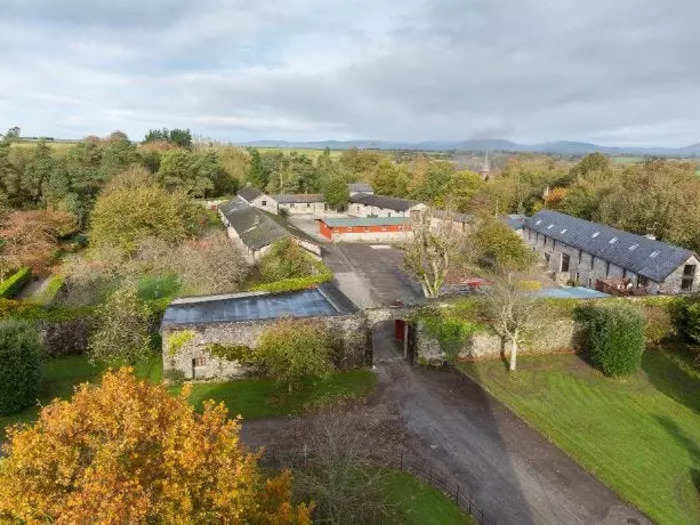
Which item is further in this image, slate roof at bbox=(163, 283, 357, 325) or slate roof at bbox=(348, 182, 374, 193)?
slate roof at bbox=(348, 182, 374, 193)

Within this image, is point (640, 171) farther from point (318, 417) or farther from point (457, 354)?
point (318, 417)

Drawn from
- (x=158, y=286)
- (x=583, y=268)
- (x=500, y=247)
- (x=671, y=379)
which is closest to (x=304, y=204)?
(x=500, y=247)

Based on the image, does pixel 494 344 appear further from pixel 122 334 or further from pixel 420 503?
pixel 122 334

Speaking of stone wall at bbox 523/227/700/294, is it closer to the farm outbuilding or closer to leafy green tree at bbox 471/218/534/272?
leafy green tree at bbox 471/218/534/272

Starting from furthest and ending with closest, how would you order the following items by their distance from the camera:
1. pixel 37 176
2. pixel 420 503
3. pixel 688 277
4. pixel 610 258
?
pixel 37 176, pixel 610 258, pixel 688 277, pixel 420 503

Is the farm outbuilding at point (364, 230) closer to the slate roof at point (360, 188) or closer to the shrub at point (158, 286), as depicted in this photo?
the shrub at point (158, 286)

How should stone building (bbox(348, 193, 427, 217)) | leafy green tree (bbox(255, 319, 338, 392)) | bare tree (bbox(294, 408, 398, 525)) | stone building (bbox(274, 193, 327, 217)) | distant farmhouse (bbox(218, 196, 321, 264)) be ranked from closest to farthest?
bare tree (bbox(294, 408, 398, 525)), leafy green tree (bbox(255, 319, 338, 392)), distant farmhouse (bbox(218, 196, 321, 264)), stone building (bbox(348, 193, 427, 217)), stone building (bbox(274, 193, 327, 217))

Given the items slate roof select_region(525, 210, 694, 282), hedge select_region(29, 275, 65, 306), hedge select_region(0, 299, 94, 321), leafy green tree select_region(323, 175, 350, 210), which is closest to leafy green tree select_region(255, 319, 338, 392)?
hedge select_region(0, 299, 94, 321)

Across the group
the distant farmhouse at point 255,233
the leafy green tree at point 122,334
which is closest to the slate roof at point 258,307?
the leafy green tree at point 122,334
